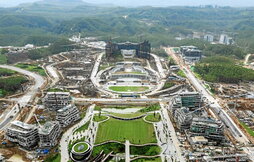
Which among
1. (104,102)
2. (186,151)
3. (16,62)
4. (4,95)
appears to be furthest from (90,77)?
(186,151)

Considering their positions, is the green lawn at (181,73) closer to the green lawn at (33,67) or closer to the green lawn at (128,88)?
the green lawn at (128,88)

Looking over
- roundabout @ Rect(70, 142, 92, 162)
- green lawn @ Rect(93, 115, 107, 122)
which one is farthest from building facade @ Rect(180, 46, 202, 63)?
roundabout @ Rect(70, 142, 92, 162)

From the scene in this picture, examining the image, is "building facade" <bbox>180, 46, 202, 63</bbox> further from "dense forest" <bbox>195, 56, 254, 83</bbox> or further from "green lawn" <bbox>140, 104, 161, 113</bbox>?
"green lawn" <bbox>140, 104, 161, 113</bbox>

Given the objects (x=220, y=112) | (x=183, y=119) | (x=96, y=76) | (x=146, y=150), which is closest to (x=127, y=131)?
(x=146, y=150)

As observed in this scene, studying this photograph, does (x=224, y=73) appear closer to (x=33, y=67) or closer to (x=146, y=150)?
(x=146, y=150)

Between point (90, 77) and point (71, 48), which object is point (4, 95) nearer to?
point (90, 77)

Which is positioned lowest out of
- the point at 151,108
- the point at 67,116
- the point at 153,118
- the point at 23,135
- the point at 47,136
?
the point at 151,108

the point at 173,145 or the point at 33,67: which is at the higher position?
the point at 33,67
